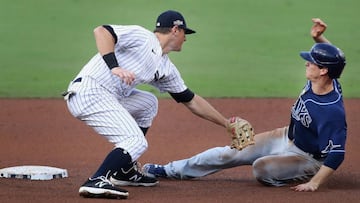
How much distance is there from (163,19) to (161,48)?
20 cm

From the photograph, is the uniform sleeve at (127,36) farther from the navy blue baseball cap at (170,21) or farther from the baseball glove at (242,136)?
the baseball glove at (242,136)

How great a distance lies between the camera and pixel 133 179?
6.09 meters

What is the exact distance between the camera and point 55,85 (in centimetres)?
1064

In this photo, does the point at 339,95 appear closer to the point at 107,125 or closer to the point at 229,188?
the point at 229,188

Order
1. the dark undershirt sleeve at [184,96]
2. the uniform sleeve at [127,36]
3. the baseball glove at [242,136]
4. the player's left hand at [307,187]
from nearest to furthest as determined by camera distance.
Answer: the uniform sleeve at [127,36] → the player's left hand at [307,187] → the baseball glove at [242,136] → the dark undershirt sleeve at [184,96]

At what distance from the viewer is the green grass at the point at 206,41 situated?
10922 mm

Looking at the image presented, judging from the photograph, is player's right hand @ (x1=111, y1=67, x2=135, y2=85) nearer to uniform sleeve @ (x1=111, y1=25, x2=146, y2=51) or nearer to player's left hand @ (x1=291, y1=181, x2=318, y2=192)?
uniform sleeve @ (x1=111, y1=25, x2=146, y2=51)

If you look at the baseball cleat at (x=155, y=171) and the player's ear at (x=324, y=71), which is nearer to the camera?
the player's ear at (x=324, y=71)

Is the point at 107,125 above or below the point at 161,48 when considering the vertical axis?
below

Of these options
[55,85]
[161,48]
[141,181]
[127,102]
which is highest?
[161,48]

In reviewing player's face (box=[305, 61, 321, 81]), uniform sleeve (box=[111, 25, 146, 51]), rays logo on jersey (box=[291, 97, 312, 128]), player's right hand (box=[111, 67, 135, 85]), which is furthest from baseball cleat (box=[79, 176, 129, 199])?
player's face (box=[305, 61, 321, 81])

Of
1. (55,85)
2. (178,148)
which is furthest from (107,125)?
(55,85)

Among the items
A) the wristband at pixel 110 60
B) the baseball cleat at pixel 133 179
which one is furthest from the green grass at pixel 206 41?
the wristband at pixel 110 60

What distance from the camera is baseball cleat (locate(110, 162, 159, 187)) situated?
605 centimetres
